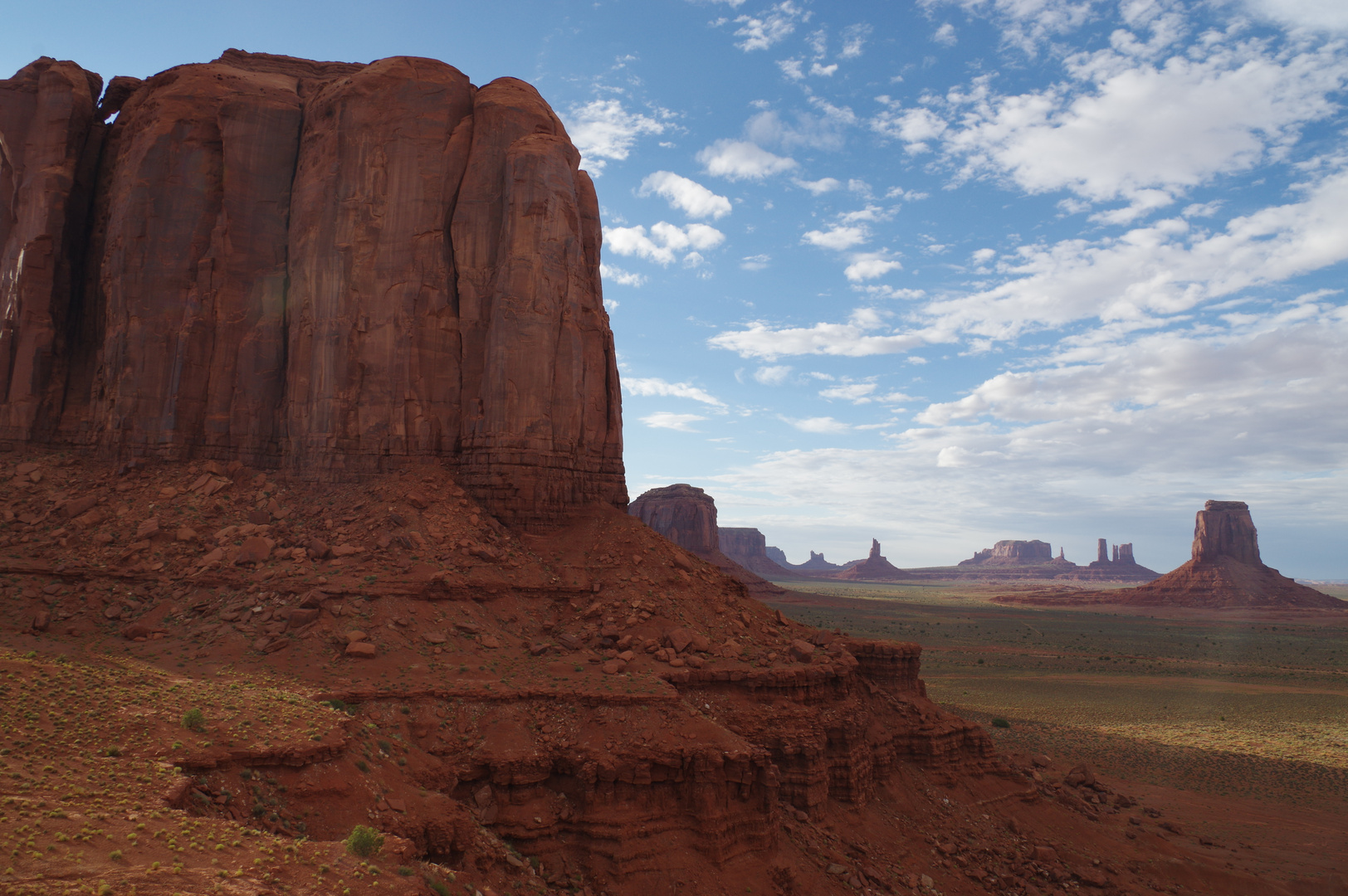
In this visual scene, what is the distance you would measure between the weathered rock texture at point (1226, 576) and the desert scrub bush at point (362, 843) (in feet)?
577

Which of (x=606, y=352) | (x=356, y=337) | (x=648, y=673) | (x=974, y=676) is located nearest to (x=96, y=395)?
(x=356, y=337)

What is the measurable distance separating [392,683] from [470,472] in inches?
447

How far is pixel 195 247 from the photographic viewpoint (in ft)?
112

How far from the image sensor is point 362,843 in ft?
44.5

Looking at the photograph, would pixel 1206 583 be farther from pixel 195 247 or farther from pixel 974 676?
pixel 195 247

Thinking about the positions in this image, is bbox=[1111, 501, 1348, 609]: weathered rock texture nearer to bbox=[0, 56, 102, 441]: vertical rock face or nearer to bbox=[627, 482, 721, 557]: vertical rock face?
bbox=[627, 482, 721, 557]: vertical rock face

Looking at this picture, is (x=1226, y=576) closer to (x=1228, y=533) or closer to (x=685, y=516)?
(x=1228, y=533)

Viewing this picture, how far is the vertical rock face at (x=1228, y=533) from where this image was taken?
160 metres

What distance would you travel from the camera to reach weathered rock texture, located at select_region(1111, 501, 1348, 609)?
501 feet

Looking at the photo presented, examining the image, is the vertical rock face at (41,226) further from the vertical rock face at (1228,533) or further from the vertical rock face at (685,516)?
the vertical rock face at (1228,533)

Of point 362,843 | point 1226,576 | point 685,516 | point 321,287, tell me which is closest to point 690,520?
point 685,516

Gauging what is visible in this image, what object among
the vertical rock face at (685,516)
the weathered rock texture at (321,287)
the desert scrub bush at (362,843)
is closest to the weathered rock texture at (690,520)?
the vertical rock face at (685,516)

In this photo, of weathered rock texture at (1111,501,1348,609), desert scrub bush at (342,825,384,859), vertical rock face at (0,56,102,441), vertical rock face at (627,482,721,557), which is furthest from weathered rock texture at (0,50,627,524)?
weathered rock texture at (1111,501,1348,609)

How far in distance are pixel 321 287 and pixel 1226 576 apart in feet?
584
